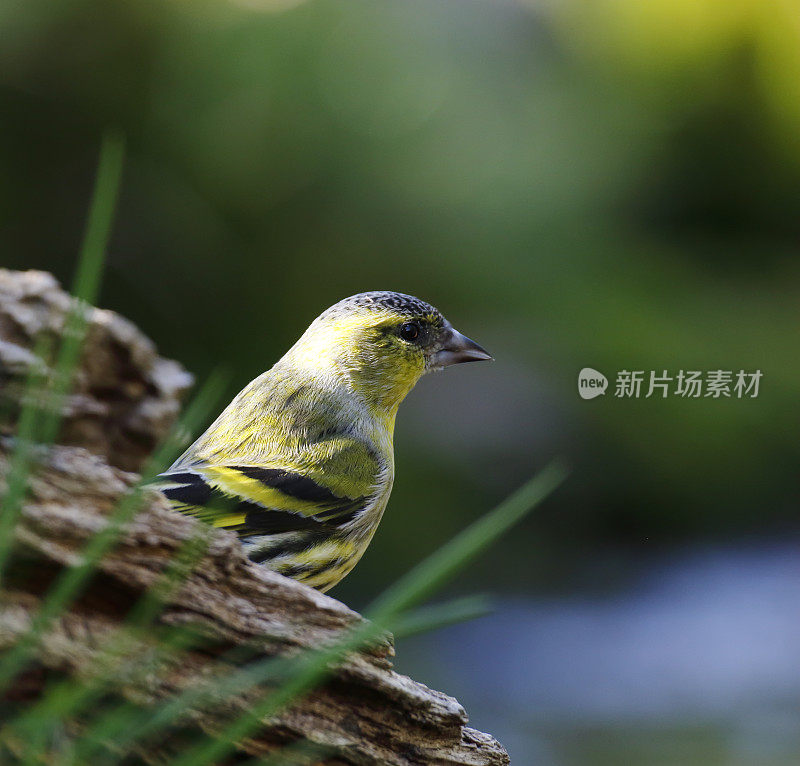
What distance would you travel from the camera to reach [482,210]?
5.84ft

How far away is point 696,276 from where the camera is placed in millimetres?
1961

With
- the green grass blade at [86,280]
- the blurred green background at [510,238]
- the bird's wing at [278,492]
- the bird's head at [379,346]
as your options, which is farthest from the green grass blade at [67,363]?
the blurred green background at [510,238]

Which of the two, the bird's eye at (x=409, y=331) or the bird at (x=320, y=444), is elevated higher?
the bird's eye at (x=409, y=331)

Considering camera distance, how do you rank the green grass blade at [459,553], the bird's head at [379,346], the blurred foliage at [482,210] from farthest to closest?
the blurred foliage at [482,210]
the bird's head at [379,346]
the green grass blade at [459,553]

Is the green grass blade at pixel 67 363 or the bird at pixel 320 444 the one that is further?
the bird at pixel 320 444

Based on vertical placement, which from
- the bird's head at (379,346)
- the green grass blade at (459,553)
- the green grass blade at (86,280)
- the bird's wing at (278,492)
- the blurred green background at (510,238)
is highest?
the blurred green background at (510,238)

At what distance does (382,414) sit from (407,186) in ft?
3.54

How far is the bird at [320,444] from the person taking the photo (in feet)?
1.78

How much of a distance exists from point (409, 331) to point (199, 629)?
0.38 m

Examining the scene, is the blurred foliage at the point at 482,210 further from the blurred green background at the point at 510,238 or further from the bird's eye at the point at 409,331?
the bird's eye at the point at 409,331

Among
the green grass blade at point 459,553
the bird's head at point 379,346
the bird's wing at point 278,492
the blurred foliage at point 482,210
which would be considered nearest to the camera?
the green grass blade at point 459,553

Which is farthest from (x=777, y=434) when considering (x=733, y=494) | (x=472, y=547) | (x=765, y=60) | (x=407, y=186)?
(x=472, y=547)

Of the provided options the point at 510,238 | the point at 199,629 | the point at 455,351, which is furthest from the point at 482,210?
the point at 199,629

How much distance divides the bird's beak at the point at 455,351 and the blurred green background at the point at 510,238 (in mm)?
748
